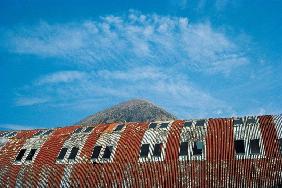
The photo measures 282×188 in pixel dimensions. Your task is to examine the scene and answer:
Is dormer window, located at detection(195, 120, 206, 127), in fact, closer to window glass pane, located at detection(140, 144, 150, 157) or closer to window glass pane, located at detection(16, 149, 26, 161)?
window glass pane, located at detection(140, 144, 150, 157)

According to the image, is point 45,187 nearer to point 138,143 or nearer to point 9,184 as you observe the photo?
point 9,184

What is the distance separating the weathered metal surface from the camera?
153ft

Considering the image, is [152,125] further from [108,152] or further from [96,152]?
[96,152]

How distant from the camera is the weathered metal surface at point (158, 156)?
153 ft

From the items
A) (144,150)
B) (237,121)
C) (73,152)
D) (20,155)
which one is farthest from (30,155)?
(237,121)

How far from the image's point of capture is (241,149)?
48625mm

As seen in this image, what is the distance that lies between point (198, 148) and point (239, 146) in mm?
5511

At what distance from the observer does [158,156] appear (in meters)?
51.1

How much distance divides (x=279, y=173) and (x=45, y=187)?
31.5 meters

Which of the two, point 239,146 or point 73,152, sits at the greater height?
point 239,146

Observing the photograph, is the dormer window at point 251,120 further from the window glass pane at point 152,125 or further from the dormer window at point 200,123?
the window glass pane at point 152,125

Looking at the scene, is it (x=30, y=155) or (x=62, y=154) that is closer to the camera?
(x=62, y=154)

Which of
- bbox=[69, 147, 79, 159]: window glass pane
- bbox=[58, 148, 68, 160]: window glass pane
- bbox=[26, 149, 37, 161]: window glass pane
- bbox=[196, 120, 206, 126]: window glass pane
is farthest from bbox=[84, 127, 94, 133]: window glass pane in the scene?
bbox=[196, 120, 206, 126]: window glass pane

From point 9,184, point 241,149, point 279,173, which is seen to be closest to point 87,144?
point 9,184
